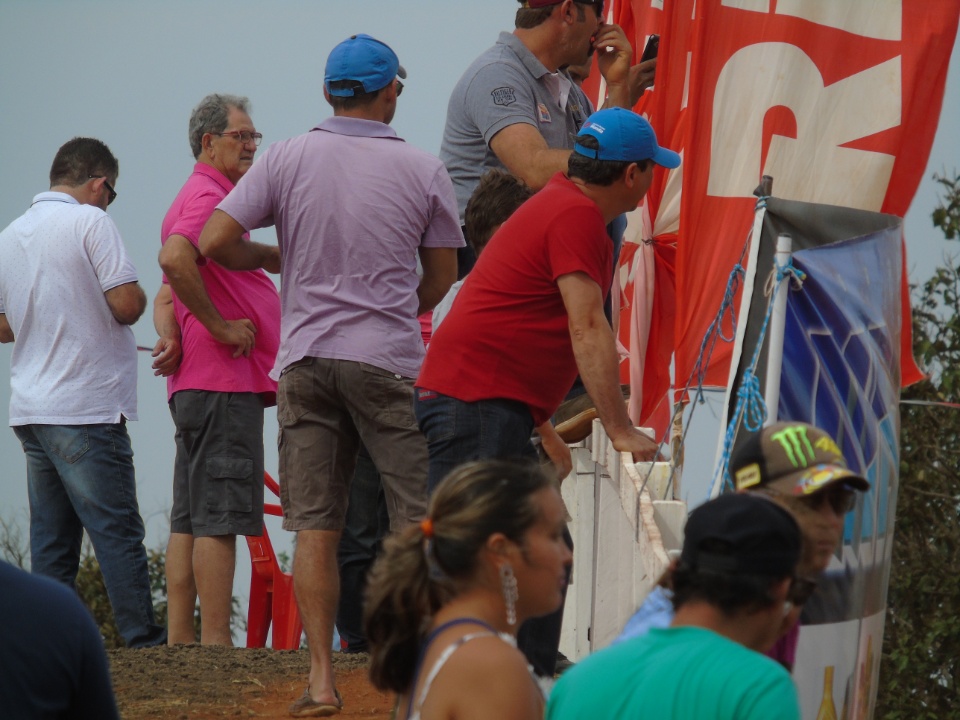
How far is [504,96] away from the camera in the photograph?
4719mm

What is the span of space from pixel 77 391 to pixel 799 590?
371 centimetres

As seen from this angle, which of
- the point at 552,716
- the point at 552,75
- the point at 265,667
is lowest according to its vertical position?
the point at 265,667

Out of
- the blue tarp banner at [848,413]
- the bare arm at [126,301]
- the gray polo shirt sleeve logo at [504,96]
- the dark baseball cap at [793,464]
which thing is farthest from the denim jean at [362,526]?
the dark baseball cap at [793,464]

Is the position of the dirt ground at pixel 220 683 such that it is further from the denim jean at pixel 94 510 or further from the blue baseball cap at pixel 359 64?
the blue baseball cap at pixel 359 64

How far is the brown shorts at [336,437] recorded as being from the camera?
14.5 feet

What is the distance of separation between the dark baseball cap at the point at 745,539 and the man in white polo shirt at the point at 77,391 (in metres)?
3.66

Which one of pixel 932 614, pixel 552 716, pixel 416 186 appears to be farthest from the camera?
pixel 932 614

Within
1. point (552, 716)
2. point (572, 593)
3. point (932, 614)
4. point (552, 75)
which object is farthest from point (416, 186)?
point (932, 614)

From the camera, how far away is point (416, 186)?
4.54m

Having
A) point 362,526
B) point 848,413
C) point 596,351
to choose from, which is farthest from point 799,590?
point 362,526

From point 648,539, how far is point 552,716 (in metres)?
1.65

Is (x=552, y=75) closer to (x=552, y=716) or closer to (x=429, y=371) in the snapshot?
(x=429, y=371)

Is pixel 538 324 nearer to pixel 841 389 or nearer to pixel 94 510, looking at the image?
pixel 841 389

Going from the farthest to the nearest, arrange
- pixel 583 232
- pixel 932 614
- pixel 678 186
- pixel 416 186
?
pixel 932 614, pixel 678 186, pixel 416 186, pixel 583 232
